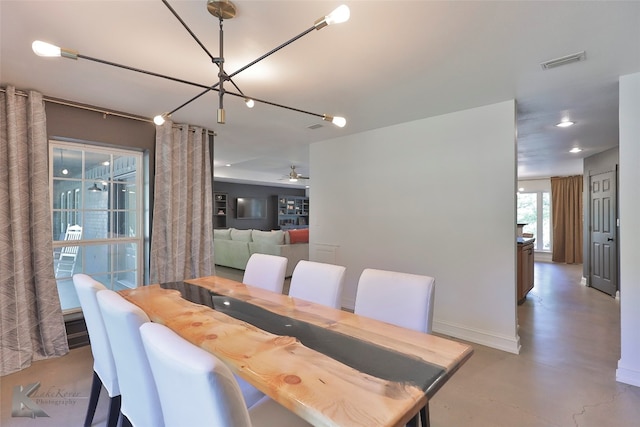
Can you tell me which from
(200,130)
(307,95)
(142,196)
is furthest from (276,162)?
(307,95)

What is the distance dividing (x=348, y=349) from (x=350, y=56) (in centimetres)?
184

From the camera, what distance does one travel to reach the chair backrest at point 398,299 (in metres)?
1.71

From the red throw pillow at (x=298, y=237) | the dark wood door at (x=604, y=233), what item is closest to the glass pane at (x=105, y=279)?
the red throw pillow at (x=298, y=237)

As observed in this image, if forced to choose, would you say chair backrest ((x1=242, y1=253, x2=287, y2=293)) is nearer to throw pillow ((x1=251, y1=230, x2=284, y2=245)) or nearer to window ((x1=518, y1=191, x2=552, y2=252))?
throw pillow ((x1=251, y1=230, x2=284, y2=245))

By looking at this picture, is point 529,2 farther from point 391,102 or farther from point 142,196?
point 142,196

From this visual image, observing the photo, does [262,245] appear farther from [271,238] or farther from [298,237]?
[298,237]

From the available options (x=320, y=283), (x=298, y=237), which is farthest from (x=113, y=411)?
(x=298, y=237)

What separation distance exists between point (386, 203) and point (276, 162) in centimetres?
329

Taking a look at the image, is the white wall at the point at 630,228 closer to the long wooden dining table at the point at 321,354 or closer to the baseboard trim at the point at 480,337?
the baseboard trim at the point at 480,337

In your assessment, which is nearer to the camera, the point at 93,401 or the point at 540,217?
the point at 93,401

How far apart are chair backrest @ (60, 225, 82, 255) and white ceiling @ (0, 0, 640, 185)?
4.25 feet

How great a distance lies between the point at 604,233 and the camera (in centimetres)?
493

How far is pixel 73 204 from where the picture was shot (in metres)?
3.16

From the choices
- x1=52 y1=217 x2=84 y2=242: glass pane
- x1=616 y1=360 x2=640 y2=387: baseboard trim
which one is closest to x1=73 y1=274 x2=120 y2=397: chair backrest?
x1=52 y1=217 x2=84 y2=242: glass pane
